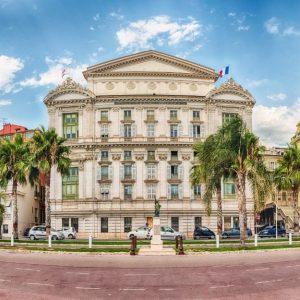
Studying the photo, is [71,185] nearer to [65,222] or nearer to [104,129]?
[65,222]

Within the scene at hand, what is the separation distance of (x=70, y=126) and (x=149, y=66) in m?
15.2

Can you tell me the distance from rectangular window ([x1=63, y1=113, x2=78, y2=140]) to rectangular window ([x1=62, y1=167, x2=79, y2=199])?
5257mm

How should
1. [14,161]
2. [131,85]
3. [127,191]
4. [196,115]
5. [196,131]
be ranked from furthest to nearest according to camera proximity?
[131,85]
[196,115]
[196,131]
[127,191]
[14,161]

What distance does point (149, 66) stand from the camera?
73625mm

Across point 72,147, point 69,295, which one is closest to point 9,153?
point 72,147

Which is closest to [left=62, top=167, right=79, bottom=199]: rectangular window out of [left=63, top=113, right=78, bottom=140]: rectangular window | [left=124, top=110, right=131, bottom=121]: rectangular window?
[left=63, top=113, right=78, bottom=140]: rectangular window

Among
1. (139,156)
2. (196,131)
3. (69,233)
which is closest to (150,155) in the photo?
(139,156)

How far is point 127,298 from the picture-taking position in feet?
60.5

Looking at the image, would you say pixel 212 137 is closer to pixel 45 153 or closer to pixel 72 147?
pixel 45 153

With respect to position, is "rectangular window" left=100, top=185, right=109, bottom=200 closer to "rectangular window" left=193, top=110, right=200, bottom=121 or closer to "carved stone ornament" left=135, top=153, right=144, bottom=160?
"carved stone ornament" left=135, top=153, right=144, bottom=160

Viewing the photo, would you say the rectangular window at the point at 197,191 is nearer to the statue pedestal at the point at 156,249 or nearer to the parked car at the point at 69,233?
the parked car at the point at 69,233

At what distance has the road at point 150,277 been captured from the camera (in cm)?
1911

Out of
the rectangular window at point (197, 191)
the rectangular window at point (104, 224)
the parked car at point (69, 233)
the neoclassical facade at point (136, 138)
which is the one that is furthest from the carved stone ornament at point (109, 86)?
the parked car at point (69, 233)

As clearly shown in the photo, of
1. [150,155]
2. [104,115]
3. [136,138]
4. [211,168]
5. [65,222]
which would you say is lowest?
[65,222]
